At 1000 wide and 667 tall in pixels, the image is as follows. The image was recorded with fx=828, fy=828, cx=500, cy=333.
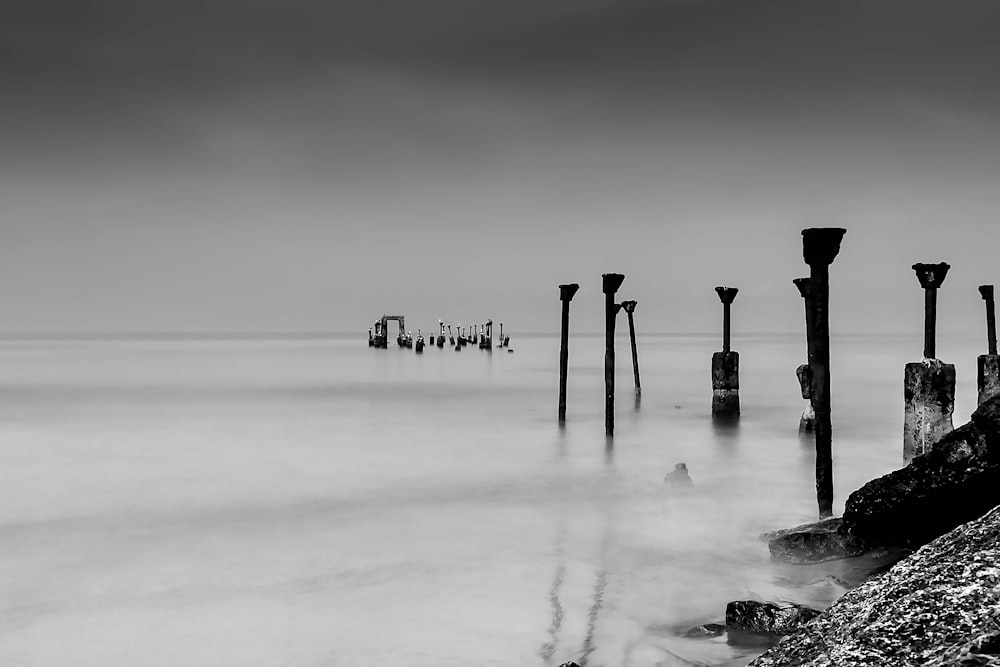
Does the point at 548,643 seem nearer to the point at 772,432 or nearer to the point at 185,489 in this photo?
the point at 185,489

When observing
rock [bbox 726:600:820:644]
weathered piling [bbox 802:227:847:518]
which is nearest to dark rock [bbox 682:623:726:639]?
rock [bbox 726:600:820:644]

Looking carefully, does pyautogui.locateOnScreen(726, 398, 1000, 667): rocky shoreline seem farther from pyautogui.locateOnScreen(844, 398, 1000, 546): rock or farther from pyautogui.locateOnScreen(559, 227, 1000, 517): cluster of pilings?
pyautogui.locateOnScreen(559, 227, 1000, 517): cluster of pilings

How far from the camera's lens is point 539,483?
32.8 ft

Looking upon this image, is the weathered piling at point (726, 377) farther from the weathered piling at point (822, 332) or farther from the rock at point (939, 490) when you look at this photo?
the rock at point (939, 490)

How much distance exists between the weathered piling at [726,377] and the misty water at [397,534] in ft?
1.28

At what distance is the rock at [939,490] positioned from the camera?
4531 millimetres

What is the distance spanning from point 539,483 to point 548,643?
17.5 ft

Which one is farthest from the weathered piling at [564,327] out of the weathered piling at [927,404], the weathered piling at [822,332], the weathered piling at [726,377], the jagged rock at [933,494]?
the jagged rock at [933,494]

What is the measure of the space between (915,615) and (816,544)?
3.53m

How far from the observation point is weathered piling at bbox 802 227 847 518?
696 cm

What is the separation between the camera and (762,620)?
4.36m

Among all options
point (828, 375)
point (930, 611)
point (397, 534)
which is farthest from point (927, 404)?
point (930, 611)

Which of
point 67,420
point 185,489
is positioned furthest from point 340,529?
point 67,420

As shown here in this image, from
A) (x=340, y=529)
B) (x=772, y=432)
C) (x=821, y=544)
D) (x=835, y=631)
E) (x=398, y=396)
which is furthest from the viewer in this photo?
(x=398, y=396)
